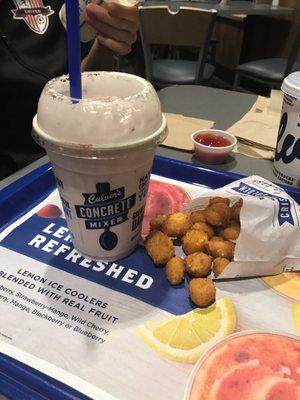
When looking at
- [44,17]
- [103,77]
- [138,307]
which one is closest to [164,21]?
[44,17]

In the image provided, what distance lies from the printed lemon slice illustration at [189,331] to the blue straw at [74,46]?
0.32 metres

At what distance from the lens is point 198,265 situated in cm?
59

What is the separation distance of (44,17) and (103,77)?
0.59 meters

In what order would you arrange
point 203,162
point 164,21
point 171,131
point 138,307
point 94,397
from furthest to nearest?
point 164,21 < point 171,131 < point 203,162 < point 138,307 < point 94,397

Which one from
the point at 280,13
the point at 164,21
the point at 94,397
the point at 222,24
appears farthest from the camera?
the point at 222,24

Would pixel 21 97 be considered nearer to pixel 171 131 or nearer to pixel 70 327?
pixel 171 131

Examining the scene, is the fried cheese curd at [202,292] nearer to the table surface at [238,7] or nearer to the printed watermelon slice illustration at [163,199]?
the printed watermelon slice illustration at [163,199]

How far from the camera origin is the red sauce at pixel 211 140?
37.0 inches

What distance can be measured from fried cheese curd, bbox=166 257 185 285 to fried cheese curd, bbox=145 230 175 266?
0.01 m

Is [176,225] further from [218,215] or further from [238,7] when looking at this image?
[238,7]

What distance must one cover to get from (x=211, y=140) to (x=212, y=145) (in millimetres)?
19

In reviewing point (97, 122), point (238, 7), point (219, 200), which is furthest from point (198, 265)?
point (238, 7)

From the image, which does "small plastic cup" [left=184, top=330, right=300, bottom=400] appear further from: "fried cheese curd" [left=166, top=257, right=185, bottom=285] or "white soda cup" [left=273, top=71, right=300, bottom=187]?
"white soda cup" [left=273, top=71, right=300, bottom=187]

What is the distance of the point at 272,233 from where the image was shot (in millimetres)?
601
